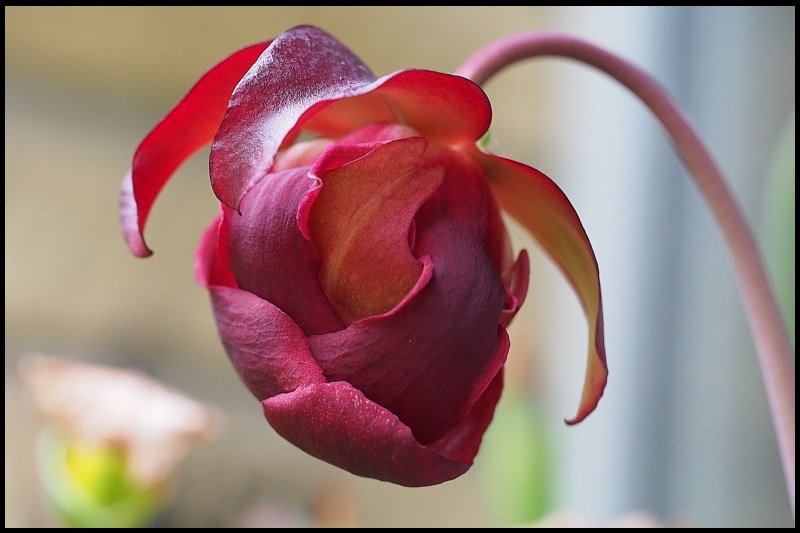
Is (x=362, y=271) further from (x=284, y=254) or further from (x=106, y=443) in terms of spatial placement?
(x=106, y=443)

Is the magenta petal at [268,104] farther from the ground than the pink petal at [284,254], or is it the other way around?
the magenta petal at [268,104]

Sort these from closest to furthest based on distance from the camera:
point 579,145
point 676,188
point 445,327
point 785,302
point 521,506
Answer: point 445,327
point 785,302
point 521,506
point 676,188
point 579,145

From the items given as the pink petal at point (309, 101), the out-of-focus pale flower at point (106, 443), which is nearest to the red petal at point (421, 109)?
the pink petal at point (309, 101)

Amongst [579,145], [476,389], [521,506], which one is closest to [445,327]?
[476,389]

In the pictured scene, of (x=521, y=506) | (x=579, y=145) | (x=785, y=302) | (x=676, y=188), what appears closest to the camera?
(x=785, y=302)

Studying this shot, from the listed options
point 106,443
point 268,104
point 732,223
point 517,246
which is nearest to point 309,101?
point 268,104

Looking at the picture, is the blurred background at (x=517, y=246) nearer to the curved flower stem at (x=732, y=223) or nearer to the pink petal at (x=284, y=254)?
the curved flower stem at (x=732, y=223)

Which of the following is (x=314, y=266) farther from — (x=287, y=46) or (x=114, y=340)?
(x=114, y=340)
